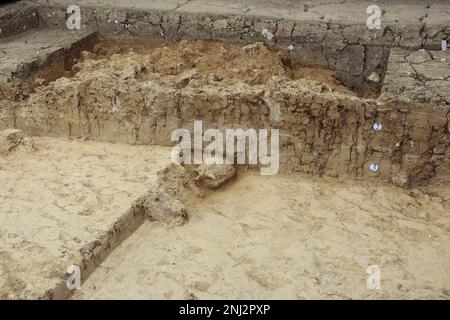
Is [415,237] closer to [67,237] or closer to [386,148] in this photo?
[386,148]

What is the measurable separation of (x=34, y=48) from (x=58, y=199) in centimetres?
168

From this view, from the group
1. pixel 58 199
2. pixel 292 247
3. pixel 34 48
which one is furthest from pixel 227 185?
pixel 34 48

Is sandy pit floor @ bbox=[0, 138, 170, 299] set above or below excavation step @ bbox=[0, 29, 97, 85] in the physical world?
below

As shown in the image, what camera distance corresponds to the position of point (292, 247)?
2.79m

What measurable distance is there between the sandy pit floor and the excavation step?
536 mm

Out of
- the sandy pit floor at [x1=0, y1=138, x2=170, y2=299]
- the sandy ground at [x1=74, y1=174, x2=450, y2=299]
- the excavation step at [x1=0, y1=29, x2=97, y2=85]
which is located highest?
the excavation step at [x1=0, y1=29, x2=97, y2=85]

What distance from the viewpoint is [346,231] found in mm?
2924

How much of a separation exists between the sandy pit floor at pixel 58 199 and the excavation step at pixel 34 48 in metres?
0.54

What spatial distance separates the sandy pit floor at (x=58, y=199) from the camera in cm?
248

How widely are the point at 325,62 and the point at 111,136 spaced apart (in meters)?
1.70

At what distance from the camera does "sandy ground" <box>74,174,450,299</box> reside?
250cm

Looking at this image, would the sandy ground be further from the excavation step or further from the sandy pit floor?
the excavation step

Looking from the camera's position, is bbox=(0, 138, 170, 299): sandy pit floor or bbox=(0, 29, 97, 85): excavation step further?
bbox=(0, 29, 97, 85): excavation step

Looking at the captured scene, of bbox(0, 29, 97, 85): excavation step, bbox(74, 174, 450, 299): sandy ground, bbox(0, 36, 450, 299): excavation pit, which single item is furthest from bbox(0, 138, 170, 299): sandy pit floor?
bbox(0, 29, 97, 85): excavation step
